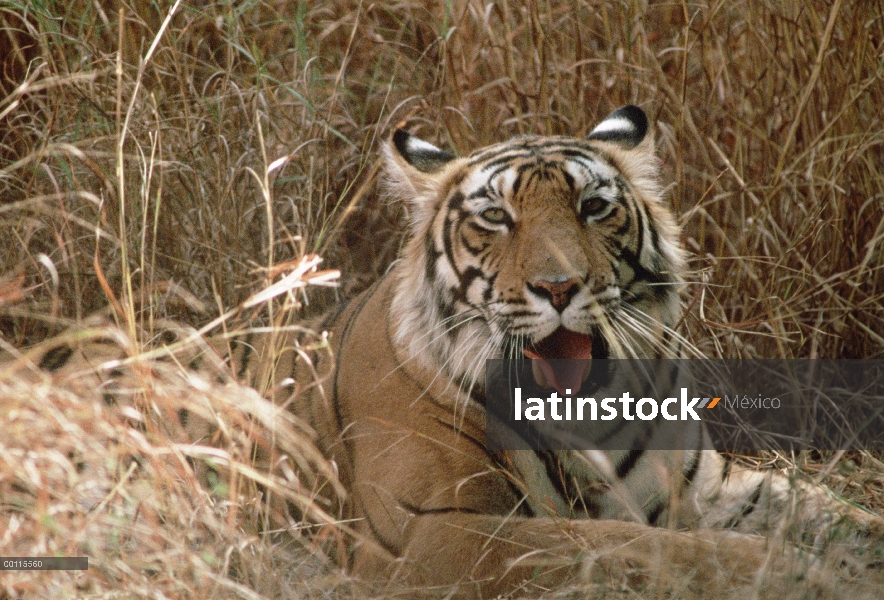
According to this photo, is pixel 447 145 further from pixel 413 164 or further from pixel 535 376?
pixel 535 376

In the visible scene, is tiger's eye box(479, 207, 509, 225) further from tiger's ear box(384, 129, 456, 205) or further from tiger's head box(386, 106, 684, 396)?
tiger's ear box(384, 129, 456, 205)

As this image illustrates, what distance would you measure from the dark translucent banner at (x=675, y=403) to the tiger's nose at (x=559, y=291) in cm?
19

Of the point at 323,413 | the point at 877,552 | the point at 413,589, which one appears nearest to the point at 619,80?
the point at 323,413

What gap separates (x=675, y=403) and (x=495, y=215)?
783 mm

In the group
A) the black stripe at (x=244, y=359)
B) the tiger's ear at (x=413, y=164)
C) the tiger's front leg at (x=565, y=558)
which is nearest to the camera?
the tiger's front leg at (x=565, y=558)

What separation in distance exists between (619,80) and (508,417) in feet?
5.26

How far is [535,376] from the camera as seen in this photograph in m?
2.67

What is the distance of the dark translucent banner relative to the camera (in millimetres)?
2770

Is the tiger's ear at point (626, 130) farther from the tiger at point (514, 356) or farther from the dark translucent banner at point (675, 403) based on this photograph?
the dark translucent banner at point (675, 403)

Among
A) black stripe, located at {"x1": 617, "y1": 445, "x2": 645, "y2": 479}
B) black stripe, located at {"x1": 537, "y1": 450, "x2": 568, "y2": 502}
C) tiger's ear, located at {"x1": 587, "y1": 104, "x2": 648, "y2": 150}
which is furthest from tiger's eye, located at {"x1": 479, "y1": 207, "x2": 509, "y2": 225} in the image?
black stripe, located at {"x1": 617, "y1": 445, "x2": 645, "y2": 479}

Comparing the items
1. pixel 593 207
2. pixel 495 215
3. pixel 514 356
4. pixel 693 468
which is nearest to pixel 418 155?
pixel 495 215

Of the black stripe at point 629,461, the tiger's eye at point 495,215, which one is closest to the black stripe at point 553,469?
the black stripe at point 629,461

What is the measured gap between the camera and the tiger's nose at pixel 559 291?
2.51m

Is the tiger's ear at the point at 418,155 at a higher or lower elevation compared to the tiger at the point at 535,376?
higher
